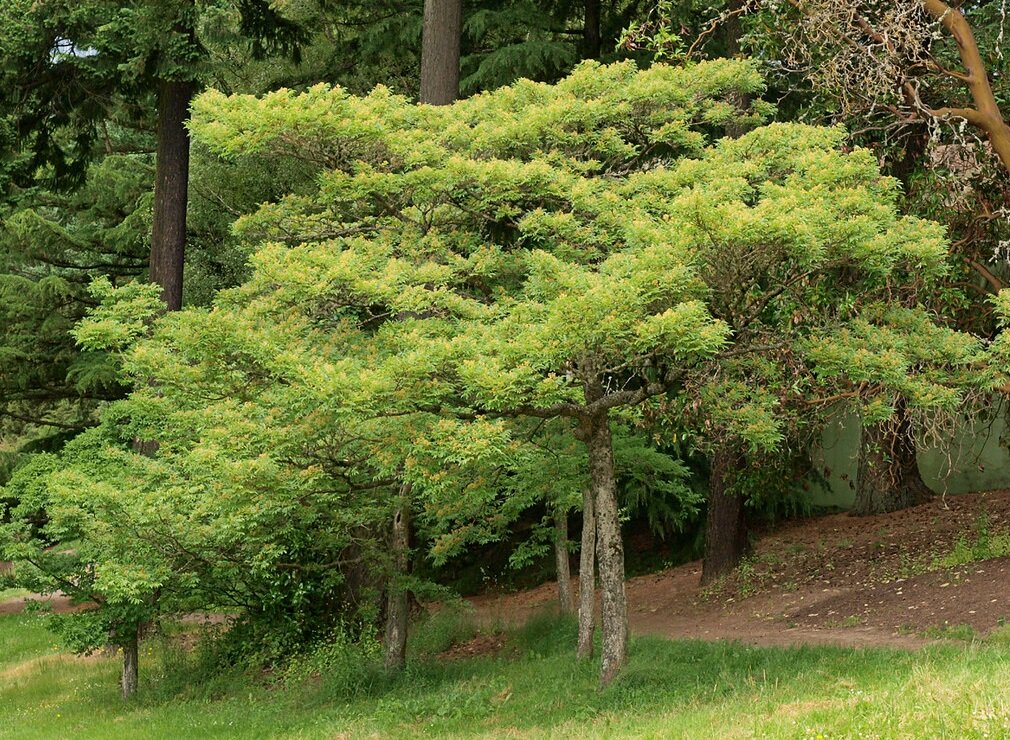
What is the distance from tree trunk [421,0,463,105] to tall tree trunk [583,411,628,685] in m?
5.16

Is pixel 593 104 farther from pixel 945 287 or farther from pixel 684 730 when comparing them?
pixel 684 730

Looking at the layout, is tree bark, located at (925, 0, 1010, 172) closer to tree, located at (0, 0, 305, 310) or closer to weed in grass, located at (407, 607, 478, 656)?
weed in grass, located at (407, 607, 478, 656)

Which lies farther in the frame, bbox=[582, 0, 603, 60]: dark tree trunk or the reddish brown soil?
bbox=[582, 0, 603, 60]: dark tree trunk

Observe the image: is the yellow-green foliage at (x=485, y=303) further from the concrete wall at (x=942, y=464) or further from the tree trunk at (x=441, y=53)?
the concrete wall at (x=942, y=464)

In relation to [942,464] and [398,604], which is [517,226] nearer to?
[398,604]

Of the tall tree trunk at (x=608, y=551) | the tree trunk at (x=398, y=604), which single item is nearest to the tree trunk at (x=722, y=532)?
the tree trunk at (x=398, y=604)

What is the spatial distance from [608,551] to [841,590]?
4.94 metres

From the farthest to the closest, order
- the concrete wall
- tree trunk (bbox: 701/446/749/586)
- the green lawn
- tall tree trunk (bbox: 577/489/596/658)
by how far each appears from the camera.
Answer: the concrete wall, tree trunk (bbox: 701/446/749/586), tall tree trunk (bbox: 577/489/596/658), the green lawn

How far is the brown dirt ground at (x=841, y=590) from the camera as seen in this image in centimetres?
1126

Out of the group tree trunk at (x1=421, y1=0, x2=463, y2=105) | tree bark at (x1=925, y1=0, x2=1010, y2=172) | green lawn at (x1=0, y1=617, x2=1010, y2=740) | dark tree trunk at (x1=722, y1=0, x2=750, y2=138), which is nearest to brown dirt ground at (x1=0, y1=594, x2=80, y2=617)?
green lawn at (x1=0, y1=617, x2=1010, y2=740)

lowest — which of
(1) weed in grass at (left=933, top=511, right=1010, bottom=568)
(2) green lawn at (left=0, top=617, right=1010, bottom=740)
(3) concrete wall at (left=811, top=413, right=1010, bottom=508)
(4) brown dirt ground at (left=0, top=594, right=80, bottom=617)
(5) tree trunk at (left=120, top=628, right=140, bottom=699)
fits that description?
(4) brown dirt ground at (left=0, top=594, right=80, bottom=617)

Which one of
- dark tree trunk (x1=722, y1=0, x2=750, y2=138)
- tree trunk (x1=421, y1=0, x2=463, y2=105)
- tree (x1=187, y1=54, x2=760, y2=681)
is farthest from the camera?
dark tree trunk (x1=722, y1=0, x2=750, y2=138)

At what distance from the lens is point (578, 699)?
997cm

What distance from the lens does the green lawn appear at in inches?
271
